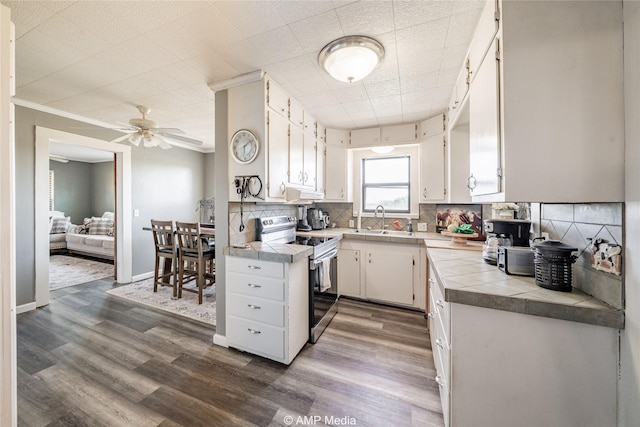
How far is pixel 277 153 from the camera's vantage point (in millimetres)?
2322

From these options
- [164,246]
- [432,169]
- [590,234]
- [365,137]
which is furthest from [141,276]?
[590,234]

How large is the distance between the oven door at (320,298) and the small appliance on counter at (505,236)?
139 centimetres

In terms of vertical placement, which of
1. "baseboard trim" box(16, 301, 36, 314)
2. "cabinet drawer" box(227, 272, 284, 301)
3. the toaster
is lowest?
"baseboard trim" box(16, 301, 36, 314)

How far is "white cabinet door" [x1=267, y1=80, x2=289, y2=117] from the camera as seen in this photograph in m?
2.18

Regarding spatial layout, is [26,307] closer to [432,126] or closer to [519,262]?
[519,262]

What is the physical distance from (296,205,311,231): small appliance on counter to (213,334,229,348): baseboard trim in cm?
160

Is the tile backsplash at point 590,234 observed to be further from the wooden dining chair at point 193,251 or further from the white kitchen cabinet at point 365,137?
the wooden dining chair at point 193,251

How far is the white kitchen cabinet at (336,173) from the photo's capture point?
3564 millimetres

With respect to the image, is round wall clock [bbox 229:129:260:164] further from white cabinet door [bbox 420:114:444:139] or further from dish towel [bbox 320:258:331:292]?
white cabinet door [bbox 420:114:444:139]

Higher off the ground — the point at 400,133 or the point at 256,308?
the point at 400,133

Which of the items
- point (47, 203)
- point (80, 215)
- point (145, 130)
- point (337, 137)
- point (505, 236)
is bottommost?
point (505, 236)

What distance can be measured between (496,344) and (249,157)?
210 centimetres

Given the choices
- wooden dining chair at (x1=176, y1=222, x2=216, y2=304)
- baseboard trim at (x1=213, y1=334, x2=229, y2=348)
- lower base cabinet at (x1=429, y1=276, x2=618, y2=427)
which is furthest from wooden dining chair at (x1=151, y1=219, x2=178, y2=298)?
lower base cabinet at (x1=429, y1=276, x2=618, y2=427)

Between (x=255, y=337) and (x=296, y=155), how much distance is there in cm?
186
